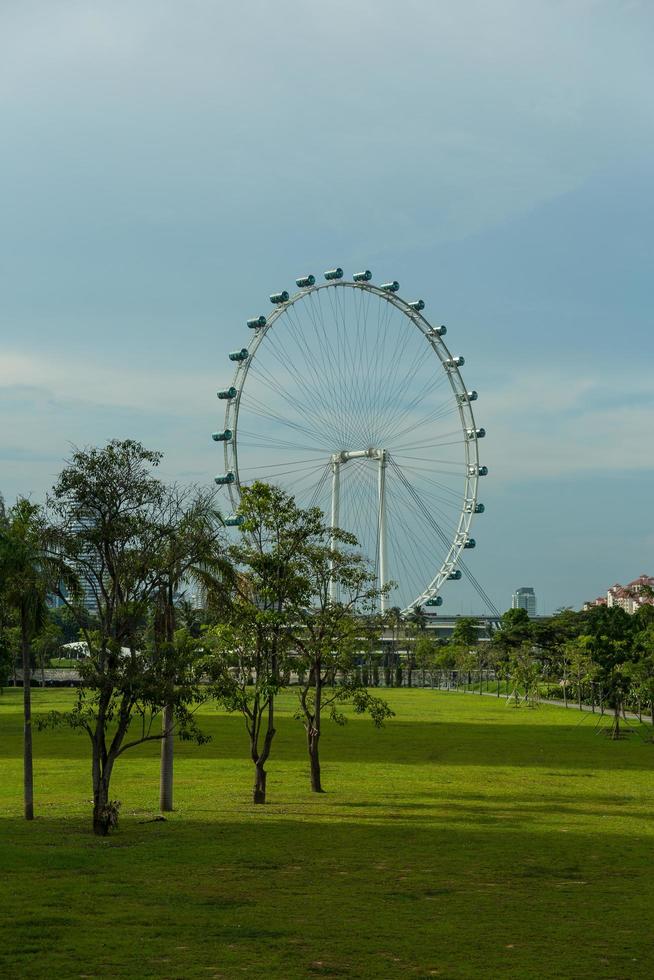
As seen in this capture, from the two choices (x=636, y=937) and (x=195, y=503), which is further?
(x=195, y=503)

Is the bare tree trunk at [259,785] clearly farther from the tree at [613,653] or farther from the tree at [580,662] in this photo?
the tree at [580,662]

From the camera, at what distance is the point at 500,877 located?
1841 centimetres

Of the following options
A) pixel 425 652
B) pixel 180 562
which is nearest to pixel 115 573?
pixel 180 562

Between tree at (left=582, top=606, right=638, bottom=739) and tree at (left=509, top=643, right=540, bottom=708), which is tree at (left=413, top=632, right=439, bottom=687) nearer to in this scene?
tree at (left=509, top=643, right=540, bottom=708)

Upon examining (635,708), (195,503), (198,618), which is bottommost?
(635,708)

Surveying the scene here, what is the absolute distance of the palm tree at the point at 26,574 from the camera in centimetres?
2347

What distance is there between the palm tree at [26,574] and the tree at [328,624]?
7.04 meters

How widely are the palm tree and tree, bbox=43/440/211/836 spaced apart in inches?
30.7

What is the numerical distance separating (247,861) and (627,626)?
61497 millimetres

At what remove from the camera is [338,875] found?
60.5ft

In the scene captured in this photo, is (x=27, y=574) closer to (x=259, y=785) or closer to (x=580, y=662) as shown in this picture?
(x=259, y=785)

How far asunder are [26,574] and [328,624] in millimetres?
9442

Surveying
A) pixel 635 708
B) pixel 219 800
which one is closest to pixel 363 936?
pixel 219 800

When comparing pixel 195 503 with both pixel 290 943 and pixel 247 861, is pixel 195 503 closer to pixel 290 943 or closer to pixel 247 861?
pixel 247 861
